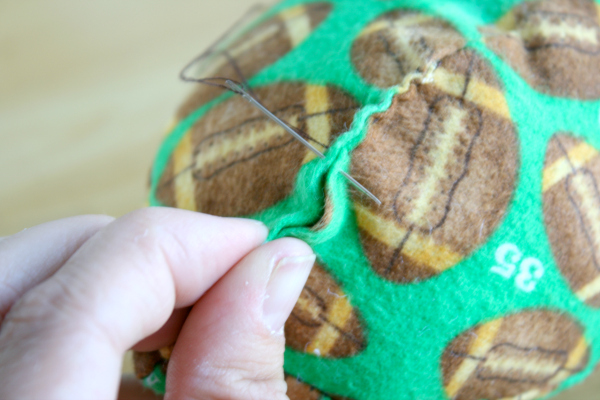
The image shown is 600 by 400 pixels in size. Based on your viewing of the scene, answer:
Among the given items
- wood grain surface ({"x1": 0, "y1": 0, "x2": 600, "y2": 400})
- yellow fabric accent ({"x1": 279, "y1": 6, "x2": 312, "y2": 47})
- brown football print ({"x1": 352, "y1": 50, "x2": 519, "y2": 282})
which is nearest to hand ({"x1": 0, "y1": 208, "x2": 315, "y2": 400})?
brown football print ({"x1": 352, "y1": 50, "x2": 519, "y2": 282})

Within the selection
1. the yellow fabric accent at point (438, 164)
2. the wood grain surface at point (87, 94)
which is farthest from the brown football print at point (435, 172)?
the wood grain surface at point (87, 94)

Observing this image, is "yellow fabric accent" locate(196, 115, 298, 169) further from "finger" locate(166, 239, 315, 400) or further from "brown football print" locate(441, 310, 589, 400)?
"brown football print" locate(441, 310, 589, 400)

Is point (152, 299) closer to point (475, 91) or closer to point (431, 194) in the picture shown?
point (431, 194)

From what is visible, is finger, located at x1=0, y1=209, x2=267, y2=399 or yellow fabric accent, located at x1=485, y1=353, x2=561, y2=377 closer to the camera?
finger, located at x1=0, y1=209, x2=267, y2=399

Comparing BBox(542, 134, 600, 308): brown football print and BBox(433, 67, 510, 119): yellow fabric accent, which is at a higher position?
BBox(433, 67, 510, 119): yellow fabric accent

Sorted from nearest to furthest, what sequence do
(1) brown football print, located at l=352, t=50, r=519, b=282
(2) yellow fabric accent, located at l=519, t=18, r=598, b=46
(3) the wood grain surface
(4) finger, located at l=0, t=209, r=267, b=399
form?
(4) finger, located at l=0, t=209, r=267, b=399 → (1) brown football print, located at l=352, t=50, r=519, b=282 → (2) yellow fabric accent, located at l=519, t=18, r=598, b=46 → (3) the wood grain surface

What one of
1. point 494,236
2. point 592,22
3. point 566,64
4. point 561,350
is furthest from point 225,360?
point 592,22

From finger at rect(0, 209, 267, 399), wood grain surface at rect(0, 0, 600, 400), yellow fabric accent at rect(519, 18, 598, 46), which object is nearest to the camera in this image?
finger at rect(0, 209, 267, 399)
